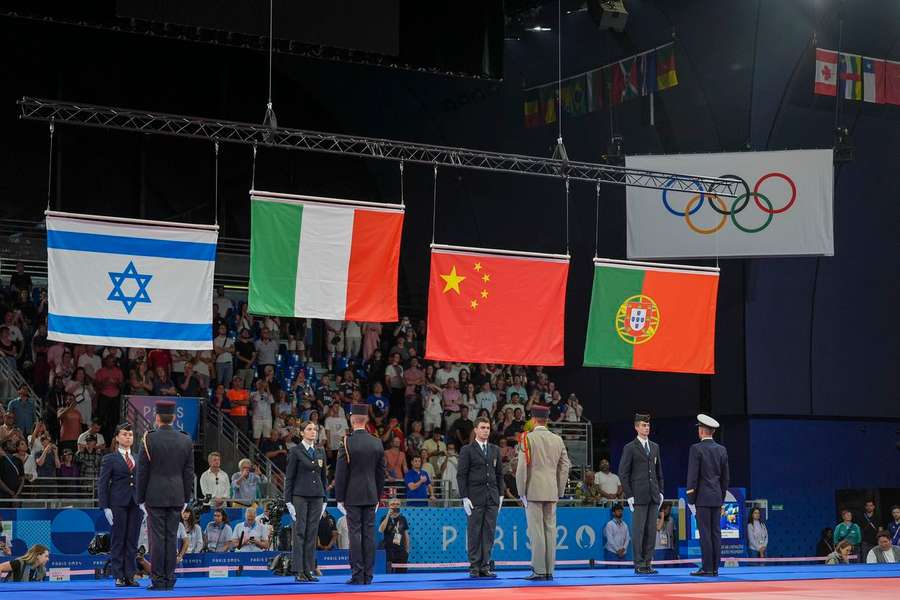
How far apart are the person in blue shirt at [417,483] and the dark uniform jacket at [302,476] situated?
689 centimetres

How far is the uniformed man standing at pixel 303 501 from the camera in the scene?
1411 centimetres

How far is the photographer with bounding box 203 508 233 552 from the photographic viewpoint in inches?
664

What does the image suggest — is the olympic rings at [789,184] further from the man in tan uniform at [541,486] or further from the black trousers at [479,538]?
the black trousers at [479,538]

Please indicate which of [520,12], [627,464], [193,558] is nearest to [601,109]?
[520,12]

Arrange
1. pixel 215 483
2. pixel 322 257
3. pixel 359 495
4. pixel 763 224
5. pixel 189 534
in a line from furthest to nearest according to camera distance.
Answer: pixel 763 224
pixel 215 483
pixel 322 257
pixel 189 534
pixel 359 495

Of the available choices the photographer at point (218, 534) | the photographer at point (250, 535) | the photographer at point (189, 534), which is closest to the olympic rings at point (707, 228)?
the photographer at point (250, 535)

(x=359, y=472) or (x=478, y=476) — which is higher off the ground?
(x=359, y=472)

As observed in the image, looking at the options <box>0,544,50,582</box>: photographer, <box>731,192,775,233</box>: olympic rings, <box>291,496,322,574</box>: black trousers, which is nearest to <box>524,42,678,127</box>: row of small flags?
<box>731,192,775,233</box>: olympic rings

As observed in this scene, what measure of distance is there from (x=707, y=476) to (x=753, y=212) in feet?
31.2

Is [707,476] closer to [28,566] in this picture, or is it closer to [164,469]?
[164,469]

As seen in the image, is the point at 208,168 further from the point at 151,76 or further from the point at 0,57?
the point at 0,57

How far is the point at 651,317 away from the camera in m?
19.6

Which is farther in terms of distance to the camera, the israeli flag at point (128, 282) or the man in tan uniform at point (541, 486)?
the israeli flag at point (128, 282)

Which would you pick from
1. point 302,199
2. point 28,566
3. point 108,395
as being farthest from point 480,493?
point 108,395
